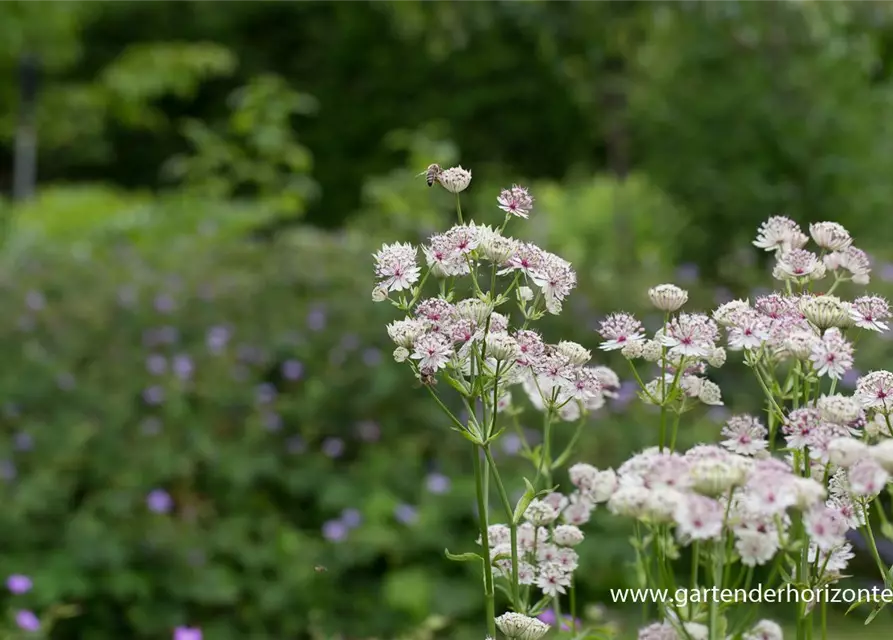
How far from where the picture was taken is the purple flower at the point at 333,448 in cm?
300

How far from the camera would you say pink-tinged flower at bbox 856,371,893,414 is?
97 centimetres

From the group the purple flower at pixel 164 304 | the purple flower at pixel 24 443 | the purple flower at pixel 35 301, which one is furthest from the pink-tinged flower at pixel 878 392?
the purple flower at pixel 35 301

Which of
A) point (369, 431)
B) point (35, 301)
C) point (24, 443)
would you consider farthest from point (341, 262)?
point (24, 443)

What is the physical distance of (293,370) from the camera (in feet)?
10.7

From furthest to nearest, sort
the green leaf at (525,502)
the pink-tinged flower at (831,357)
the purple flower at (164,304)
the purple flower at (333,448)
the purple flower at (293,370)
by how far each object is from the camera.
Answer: the purple flower at (164,304), the purple flower at (293,370), the purple flower at (333,448), the green leaf at (525,502), the pink-tinged flower at (831,357)

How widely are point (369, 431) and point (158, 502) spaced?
2.31ft

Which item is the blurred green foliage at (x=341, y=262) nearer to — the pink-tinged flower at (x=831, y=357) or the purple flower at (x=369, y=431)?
the purple flower at (x=369, y=431)

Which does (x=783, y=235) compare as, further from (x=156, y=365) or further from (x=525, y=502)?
(x=156, y=365)

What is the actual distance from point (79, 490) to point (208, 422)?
1.37 feet

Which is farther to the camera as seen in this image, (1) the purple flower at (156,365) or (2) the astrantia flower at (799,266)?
(1) the purple flower at (156,365)

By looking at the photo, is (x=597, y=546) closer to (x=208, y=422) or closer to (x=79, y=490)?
(x=208, y=422)

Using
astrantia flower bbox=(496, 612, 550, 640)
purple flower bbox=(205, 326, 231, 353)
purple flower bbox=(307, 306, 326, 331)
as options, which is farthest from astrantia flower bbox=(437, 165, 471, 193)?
purple flower bbox=(307, 306, 326, 331)

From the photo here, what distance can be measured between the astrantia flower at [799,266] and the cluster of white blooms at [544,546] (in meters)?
0.33

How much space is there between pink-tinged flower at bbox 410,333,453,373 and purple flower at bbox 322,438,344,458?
208 centimetres
